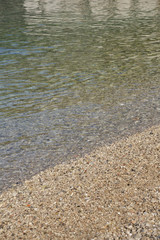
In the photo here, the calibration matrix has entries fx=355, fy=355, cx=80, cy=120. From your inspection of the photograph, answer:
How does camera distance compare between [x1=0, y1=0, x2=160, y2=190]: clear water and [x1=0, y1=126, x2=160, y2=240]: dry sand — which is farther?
[x1=0, y1=0, x2=160, y2=190]: clear water

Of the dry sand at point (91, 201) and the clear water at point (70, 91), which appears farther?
the clear water at point (70, 91)

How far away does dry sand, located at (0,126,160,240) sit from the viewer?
18.6 feet

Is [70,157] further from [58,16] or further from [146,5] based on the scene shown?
[146,5]

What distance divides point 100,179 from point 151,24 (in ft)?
95.0

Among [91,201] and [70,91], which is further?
[70,91]

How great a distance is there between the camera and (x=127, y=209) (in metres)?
6.06

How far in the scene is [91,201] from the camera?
6.39 m

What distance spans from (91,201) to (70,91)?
27.6 feet

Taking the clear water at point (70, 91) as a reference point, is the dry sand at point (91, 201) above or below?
above

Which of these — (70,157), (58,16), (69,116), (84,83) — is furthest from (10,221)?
(58,16)

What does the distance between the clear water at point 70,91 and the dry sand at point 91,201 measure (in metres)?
0.95

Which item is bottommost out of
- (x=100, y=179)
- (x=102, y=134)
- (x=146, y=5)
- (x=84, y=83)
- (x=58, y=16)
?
(x=146, y=5)

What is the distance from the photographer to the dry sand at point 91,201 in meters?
5.66

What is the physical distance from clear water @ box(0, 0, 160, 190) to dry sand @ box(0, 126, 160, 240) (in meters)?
0.95
